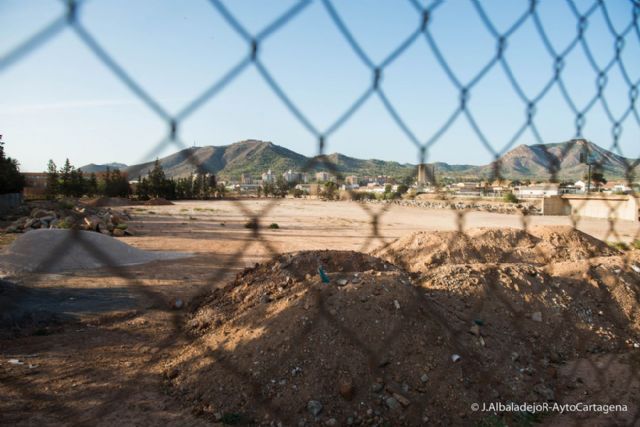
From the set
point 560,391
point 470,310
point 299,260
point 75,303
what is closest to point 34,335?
point 75,303

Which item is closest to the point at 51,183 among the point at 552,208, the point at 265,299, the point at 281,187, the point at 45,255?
the point at 281,187

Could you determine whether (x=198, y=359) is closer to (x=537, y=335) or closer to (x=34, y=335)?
(x=34, y=335)

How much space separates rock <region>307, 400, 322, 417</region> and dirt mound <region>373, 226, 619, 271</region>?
6026 millimetres

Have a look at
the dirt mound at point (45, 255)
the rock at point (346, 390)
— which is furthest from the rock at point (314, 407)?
the dirt mound at point (45, 255)

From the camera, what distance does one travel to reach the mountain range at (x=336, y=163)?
3.55 feet

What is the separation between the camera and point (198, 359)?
4930 mm

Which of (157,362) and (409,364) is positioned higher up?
(409,364)

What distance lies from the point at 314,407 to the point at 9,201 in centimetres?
2766

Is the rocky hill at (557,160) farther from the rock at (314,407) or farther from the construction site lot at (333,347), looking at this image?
the rock at (314,407)

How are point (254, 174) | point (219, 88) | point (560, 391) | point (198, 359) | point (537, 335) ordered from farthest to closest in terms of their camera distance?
1. point (537, 335)
2. point (198, 359)
3. point (560, 391)
4. point (254, 174)
5. point (219, 88)

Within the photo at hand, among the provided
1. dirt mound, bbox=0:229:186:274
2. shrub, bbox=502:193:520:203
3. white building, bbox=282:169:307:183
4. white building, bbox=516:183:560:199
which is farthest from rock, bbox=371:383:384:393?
dirt mound, bbox=0:229:186:274

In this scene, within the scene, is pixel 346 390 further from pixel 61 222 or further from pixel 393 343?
pixel 61 222

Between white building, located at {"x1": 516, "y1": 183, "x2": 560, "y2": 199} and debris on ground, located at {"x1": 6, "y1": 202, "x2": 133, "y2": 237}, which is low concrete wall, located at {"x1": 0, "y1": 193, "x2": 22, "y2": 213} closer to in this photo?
debris on ground, located at {"x1": 6, "y1": 202, "x2": 133, "y2": 237}

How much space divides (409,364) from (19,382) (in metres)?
4.16
